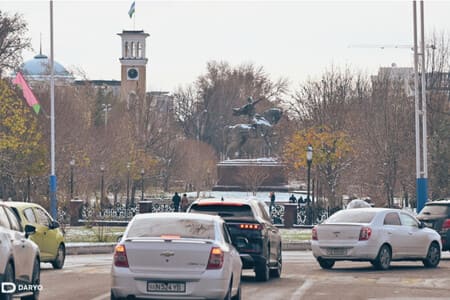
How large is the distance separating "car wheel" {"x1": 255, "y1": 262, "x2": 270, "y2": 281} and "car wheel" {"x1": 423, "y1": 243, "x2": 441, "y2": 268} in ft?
22.0

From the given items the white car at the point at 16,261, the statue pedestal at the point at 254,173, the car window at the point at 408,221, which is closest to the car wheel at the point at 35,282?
the white car at the point at 16,261

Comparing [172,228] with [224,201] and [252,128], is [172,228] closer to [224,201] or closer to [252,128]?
[224,201]

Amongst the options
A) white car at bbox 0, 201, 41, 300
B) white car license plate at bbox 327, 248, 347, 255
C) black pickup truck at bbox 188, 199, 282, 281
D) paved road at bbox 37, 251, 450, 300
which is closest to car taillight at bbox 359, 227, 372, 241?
white car license plate at bbox 327, 248, 347, 255

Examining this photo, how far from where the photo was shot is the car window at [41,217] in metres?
27.2

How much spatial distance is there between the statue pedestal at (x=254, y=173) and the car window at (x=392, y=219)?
57.7 metres

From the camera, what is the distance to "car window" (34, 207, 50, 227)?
89.4 ft

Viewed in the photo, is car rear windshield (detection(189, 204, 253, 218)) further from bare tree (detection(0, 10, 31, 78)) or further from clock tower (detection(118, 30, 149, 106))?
clock tower (detection(118, 30, 149, 106))

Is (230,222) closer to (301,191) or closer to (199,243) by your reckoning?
(199,243)

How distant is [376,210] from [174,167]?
77.4 m

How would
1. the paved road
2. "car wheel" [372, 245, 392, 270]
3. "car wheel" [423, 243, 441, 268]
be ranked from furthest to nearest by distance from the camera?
"car wheel" [423, 243, 441, 268] < "car wheel" [372, 245, 392, 270] < the paved road

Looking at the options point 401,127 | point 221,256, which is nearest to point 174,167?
point 401,127

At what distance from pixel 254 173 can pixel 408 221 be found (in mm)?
57467

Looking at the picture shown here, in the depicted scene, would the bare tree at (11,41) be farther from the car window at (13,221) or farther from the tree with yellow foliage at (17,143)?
the car window at (13,221)

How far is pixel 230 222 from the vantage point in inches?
922
